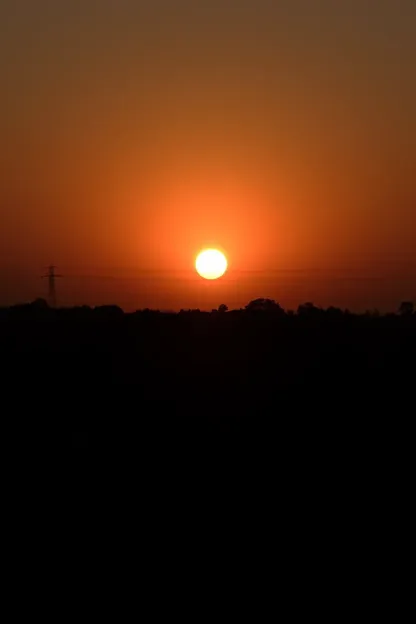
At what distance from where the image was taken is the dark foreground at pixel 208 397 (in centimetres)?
1812

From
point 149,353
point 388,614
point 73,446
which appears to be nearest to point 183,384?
point 149,353

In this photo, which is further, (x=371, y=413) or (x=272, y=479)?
(x=371, y=413)

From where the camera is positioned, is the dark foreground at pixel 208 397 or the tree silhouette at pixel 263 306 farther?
the tree silhouette at pixel 263 306

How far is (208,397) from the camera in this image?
67.6 feet

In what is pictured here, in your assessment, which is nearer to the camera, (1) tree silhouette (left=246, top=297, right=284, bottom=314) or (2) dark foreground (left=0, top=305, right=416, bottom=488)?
(2) dark foreground (left=0, top=305, right=416, bottom=488)

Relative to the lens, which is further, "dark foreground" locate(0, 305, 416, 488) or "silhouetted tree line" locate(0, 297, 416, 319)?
"silhouetted tree line" locate(0, 297, 416, 319)

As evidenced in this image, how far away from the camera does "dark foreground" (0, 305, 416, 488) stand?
18.1m

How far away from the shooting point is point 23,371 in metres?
21.6

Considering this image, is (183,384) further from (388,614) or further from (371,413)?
(388,614)

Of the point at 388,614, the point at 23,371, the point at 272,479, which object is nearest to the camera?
the point at 388,614

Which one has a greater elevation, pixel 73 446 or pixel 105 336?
pixel 105 336

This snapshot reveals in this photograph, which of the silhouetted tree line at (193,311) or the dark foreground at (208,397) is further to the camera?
the silhouetted tree line at (193,311)

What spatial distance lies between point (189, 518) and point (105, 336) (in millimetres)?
8513

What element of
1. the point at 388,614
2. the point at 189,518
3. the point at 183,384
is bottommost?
the point at 388,614
